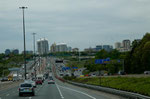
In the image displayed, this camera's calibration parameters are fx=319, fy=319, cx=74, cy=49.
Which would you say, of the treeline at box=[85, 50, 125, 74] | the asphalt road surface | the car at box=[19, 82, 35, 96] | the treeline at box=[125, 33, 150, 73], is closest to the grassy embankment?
the asphalt road surface

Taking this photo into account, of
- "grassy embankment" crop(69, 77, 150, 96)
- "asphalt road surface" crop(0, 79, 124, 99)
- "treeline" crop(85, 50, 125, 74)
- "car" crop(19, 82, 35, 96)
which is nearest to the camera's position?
"grassy embankment" crop(69, 77, 150, 96)

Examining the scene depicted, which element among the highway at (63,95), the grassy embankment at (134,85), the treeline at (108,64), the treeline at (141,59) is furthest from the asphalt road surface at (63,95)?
the treeline at (108,64)

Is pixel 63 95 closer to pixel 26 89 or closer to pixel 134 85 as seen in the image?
pixel 26 89

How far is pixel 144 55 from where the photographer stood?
311 ft

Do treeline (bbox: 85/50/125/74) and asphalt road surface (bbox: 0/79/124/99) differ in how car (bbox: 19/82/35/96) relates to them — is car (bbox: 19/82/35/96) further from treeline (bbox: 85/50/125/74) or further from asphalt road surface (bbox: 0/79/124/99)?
treeline (bbox: 85/50/125/74)

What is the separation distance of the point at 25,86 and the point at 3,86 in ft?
93.7

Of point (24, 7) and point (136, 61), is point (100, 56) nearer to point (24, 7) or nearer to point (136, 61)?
point (136, 61)

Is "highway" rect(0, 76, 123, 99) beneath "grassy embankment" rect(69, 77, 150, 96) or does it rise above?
beneath

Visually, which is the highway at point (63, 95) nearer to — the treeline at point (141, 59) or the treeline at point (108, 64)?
the treeline at point (141, 59)

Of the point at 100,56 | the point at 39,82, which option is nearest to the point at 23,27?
the point at 39,82

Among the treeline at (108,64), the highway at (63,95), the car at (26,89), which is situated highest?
the treeline at (108,64)

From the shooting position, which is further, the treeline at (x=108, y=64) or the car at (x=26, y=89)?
the treeline at (x=108, y=64)

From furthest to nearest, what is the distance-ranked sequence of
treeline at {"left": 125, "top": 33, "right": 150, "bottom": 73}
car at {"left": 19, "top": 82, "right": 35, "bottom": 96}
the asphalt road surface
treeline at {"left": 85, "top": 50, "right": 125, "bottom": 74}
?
treeline at {"left": 85, "top": 50, "right": 125, "bottom": 74} < treeline at {"left": 125, "top": 33, "right": 150, "bottom": 73} < car at {"left": 19, "top": 82, "right": 35, "bottom": 96} < the asphalt road surface

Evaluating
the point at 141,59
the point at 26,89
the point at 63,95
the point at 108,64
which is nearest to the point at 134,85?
the point at 63,95
